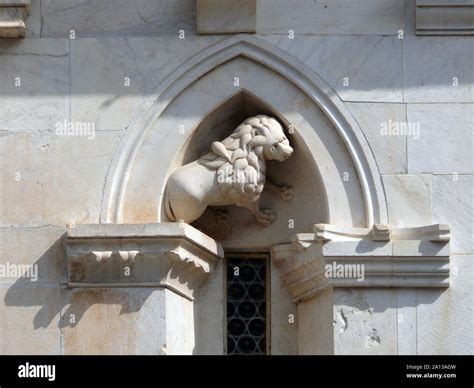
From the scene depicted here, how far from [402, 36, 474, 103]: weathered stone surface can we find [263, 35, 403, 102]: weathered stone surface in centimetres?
7

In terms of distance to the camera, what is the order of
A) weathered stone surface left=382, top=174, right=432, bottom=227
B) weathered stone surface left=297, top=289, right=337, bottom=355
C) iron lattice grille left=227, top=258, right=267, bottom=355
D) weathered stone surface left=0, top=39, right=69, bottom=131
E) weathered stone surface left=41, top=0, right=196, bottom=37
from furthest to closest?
iron lattice grille left=227, top=258, right=267, bottom=355 → weathered stone surface left=41, top=0, right=196, bottom=37 → weathered stone surface left=0, top=39, right=69, bottom=131 → weathered stone surface left=382, top=174, right=432, bottom=227 → weathered stone surface left=297, top=289, right=337, bottom=355

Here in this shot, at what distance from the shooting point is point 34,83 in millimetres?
16984

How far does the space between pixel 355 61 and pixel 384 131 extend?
49 cm

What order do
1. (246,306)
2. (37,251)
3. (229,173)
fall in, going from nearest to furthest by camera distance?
(37,251) < (229,173) < (246,306)


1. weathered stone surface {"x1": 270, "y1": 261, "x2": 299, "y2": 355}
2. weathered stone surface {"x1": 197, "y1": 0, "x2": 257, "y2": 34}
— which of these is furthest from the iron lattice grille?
weathered stone surface {"x1": 197, "y1": 0, "x2": 257, "y2": 34}

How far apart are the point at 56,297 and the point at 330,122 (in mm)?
2049

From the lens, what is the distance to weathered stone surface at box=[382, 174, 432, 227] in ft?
55.2

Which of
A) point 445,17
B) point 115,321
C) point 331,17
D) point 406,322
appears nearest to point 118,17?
point 331,17

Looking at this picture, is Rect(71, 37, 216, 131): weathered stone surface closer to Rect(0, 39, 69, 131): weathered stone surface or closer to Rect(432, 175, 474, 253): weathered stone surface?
Rect(0, 39, 69, 131): weathered stone surface

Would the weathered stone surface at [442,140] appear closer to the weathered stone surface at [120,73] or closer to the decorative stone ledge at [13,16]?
the weathered stone surface at [120,73]

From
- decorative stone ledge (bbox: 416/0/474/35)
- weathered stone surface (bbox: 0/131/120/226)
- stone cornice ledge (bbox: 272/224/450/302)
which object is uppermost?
decorative stone ledge (bbox: 416/0/474/35)

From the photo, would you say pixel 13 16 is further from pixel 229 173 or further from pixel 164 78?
pixel 229 173

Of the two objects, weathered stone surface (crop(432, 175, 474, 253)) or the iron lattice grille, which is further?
the iron lattice grille
